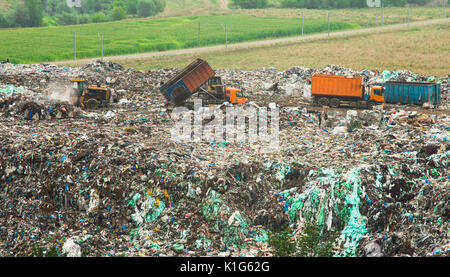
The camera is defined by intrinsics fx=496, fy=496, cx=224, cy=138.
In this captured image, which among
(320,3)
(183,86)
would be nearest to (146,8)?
(320,3)

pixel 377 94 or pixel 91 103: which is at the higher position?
pixel 377 94

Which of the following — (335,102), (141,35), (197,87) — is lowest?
(335,102)

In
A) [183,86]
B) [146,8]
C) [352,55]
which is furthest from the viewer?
[146,8]

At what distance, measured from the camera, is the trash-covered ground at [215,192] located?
531 inches

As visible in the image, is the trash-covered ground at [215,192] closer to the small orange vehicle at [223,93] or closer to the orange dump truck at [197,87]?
the orange dump truck at [197,87]

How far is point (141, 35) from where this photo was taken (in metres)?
62.3

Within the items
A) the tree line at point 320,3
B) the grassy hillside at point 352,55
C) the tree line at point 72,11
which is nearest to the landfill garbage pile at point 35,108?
the grassy hillside at point 352,55

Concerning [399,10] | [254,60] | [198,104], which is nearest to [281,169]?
[198,104]

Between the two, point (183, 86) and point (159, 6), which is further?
point (159, 6)

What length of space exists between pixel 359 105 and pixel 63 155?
1680 centimetres

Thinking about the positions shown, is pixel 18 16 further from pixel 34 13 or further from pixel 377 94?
pixel 377 94

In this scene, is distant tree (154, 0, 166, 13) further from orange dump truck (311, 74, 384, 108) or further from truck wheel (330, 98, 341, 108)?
truck wheel (330, 98, 341, 108)

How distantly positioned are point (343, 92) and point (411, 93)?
380cm

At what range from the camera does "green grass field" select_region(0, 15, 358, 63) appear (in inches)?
2079
